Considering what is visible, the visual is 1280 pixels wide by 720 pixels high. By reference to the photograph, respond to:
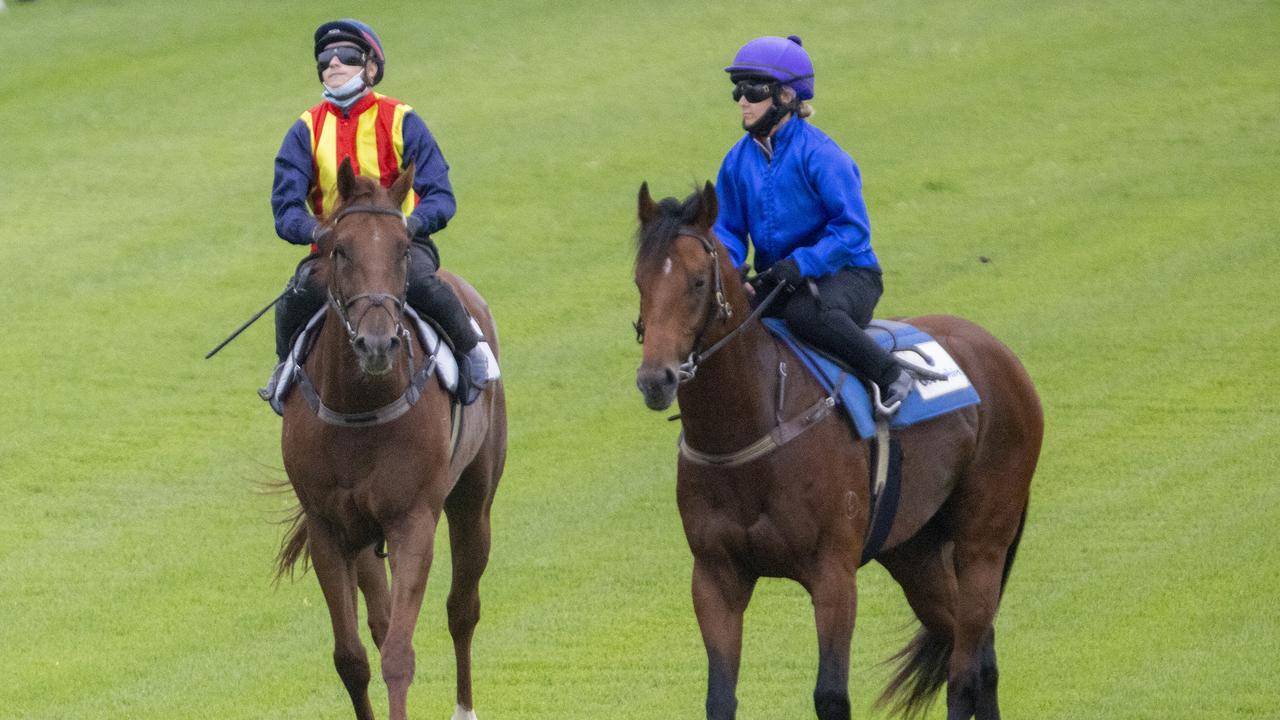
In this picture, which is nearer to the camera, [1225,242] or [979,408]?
[979,408]

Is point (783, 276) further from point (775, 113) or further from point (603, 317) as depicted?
point (603, 317)

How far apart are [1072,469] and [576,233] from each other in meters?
5.43

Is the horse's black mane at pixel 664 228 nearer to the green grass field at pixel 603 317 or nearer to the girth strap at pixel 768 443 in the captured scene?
the girth strap at pixel 768 443

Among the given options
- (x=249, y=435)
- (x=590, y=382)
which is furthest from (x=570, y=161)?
(x=249, y=435)

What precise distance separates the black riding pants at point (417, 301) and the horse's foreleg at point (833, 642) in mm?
1849

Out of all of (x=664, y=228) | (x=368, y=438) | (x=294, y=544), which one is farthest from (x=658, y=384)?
(x=294, y=544)

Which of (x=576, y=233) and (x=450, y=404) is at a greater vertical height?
(x=450, y=404)

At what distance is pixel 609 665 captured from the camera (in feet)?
29.0

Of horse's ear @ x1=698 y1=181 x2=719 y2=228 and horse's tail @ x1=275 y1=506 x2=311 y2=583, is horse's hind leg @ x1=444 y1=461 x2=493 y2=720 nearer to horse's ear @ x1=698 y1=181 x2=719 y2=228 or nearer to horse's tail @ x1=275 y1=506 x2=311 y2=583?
horse's tail @ x1=275 y1=506 x2=311 y2=583

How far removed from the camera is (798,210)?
21.3 ft

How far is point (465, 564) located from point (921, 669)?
76.0 inches

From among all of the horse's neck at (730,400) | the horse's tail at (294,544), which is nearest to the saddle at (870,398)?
the horse's neck at (730,400)

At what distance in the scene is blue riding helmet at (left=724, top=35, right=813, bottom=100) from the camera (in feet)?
21.0

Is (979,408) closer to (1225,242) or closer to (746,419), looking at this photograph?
(746,419)
